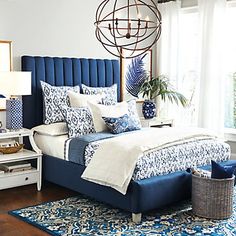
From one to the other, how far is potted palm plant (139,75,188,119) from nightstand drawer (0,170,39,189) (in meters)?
2.14

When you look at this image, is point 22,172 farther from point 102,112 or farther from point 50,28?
point 50,28

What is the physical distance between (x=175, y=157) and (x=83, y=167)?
0.95 meters

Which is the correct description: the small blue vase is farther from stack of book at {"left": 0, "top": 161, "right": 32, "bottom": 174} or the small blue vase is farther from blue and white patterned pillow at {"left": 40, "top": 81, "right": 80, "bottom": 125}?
stack of book at {"left": 0, "top": 161, "right": 32, "bottom": 174}

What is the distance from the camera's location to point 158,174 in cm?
404

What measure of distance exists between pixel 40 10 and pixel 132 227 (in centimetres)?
312

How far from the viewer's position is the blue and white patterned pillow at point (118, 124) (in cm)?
486

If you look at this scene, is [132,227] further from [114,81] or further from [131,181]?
[114,81]

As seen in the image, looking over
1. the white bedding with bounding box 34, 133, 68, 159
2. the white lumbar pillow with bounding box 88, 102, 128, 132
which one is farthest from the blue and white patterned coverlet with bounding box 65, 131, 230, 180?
the white lumbar pillow with bounding box 88, 102, 128, 132

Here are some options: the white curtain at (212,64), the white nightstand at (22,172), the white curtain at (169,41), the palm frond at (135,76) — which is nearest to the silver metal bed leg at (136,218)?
the white nightstand at (22,172)

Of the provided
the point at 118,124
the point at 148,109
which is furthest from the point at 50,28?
the point at 148,109

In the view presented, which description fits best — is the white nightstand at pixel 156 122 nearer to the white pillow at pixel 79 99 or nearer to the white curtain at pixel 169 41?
the white curtain at pixel 169 41

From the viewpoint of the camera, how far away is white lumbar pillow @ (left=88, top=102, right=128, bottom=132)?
497cm

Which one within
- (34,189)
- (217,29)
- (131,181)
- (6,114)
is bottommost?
(34,189)

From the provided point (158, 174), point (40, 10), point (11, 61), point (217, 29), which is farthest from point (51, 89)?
point (217, 29)
